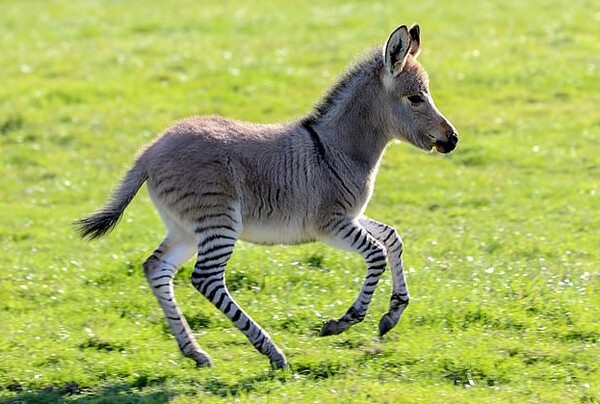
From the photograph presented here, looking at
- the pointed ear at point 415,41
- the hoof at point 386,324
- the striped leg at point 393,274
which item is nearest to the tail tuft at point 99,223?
the striped leg at point 393,274

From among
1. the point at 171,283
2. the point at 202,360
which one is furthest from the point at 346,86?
the point at 202,360

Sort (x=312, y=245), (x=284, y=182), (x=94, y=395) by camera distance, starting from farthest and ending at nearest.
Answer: (x=312, y=245)
(x=284, y=182)
(x=94, y=395)

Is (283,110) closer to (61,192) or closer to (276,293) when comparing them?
(61,192)

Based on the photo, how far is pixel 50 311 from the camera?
1155 cm

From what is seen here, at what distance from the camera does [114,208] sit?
403 inches

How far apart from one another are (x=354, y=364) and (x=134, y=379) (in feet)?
6.21

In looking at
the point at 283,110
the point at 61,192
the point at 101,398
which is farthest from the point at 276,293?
the point at 283,110

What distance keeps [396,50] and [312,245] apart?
3.39m

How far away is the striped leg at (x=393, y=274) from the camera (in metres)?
10.5

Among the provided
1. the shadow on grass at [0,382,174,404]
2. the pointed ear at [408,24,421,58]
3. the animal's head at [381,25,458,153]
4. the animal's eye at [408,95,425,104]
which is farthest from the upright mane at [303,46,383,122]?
the shadow on grass at [0,382,174,404]

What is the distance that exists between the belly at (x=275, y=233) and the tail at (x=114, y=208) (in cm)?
107

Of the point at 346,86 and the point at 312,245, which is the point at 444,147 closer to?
the point at 346,86

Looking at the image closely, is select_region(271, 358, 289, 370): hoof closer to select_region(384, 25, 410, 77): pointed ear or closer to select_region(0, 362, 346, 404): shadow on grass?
select_region(0, 362, 346, 404): shadow on grass

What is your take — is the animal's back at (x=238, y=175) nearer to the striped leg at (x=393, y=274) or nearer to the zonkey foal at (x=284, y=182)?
the zonkey foal at (x=284, y=182)
